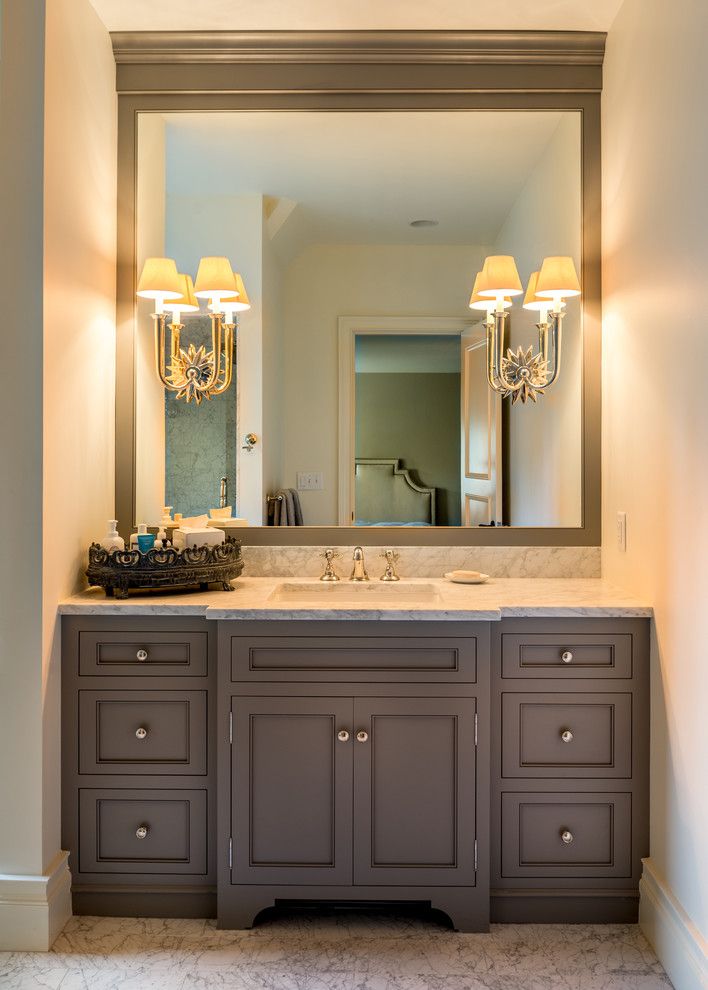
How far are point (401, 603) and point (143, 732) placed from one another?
2.68 feet

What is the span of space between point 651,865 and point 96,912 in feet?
5.09

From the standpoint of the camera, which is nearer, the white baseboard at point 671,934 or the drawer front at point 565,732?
the white baseboard at point 671,934

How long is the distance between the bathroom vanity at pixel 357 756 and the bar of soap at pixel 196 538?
0.26 meters

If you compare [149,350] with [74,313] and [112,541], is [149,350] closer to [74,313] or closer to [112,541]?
[74,313]

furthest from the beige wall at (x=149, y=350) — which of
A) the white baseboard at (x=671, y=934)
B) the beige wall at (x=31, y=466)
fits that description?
the white baseboard at (x=671, y=934)

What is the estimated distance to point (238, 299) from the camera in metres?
2.68

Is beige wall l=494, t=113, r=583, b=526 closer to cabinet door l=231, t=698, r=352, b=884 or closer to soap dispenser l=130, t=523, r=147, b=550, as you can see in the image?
cabinet door l=231, t=698, r=352, b=884

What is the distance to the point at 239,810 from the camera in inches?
85.0

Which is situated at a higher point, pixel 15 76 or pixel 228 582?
pixel 15 76

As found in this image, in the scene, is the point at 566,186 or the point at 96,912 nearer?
the point at 96,912

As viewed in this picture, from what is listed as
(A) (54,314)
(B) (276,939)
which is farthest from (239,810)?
(A) (54,314)

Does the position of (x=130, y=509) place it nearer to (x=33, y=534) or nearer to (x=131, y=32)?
(x=33, y=534)

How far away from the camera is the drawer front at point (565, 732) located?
219 centimetres

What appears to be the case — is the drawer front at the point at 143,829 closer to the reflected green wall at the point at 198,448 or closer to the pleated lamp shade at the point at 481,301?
the reflected green wall at the point at 198,448
